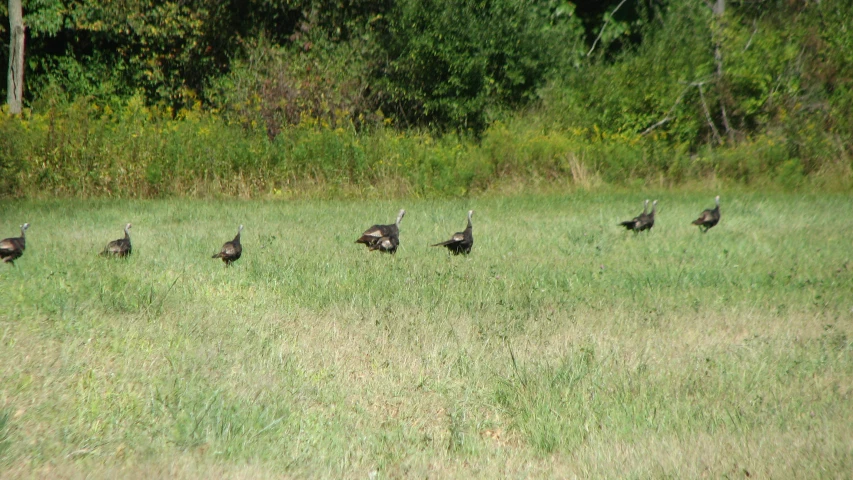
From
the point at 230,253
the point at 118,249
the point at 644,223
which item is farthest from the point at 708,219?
the point at 118,249

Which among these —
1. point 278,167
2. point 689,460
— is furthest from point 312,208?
point 689,460

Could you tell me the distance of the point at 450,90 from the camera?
22.1m

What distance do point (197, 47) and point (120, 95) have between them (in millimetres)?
2660

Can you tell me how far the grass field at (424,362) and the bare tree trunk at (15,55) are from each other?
36.0ft

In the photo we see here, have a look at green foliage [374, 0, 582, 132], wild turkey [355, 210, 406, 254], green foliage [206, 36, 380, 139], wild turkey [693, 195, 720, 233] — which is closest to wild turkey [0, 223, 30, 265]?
wild turkey [355, 210, 406, 254]

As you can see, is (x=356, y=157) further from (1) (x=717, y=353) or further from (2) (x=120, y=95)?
(1) (x=717, y=353)

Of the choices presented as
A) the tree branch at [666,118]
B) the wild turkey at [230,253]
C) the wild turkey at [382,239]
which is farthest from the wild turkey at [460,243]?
the tree branch at [666,118]

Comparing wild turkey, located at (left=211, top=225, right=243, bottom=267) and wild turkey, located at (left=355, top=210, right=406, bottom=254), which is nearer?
wild turkey, located at (left=211, top=225, right=243, bottom=267)

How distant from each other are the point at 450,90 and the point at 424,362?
54.1ft

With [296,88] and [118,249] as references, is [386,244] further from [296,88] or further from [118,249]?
[296,88]

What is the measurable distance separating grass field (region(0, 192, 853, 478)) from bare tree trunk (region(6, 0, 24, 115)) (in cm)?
1096

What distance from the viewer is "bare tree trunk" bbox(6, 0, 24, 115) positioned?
20.1 m

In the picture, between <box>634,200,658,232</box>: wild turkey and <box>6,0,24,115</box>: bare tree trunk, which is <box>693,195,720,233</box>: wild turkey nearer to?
<box>634,200,658,232</box>: wild turkey

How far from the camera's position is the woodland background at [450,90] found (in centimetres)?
1911
